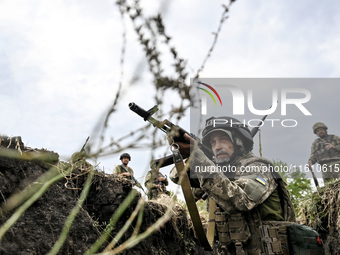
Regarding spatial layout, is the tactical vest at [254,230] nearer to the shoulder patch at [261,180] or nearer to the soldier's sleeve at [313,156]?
the shoulder patch at [261,180]

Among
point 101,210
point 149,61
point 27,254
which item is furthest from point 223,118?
point 149,61

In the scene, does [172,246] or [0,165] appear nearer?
[0,165]

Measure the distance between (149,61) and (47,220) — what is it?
7.16 feet

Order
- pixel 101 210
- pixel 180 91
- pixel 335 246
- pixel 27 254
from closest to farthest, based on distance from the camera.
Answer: pixel 180 91, pixel 27 254, pixel 101 210, pixel 335 246

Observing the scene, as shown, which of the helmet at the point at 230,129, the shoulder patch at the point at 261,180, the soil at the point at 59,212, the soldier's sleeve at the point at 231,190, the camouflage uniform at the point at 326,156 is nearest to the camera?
the soil at the point at 59,212

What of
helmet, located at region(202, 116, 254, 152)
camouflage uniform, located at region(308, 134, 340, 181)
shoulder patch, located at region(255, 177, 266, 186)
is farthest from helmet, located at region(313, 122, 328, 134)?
shoulder patch, located at region(255, 177, 266, 186)

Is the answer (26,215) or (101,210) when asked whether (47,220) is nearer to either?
(26,215)

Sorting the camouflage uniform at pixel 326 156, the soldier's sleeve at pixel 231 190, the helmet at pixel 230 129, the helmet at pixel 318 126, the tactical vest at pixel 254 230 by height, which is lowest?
the tactical vest at pixel 254 230

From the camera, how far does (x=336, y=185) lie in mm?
6332

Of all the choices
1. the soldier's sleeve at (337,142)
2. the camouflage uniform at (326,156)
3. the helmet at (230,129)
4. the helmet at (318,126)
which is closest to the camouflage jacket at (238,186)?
the helmet at (230,129)

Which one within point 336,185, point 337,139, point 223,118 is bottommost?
point 336,185

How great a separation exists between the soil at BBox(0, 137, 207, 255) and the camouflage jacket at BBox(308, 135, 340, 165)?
7152 millimetres

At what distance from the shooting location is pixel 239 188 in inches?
166

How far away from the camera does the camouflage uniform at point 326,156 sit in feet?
33.0
